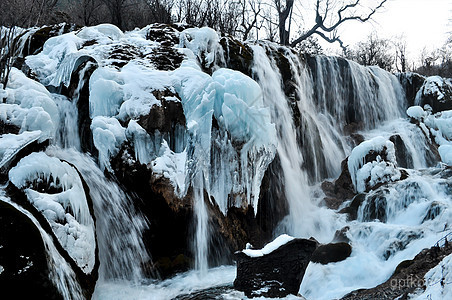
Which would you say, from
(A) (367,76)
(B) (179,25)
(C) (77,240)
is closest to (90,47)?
(B) (179,25)

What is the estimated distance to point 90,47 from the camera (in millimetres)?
7938

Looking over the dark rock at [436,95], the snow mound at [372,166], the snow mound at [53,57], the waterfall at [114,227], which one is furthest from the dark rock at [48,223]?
the dark rock at [436,95]

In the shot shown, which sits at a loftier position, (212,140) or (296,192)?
(212,140)

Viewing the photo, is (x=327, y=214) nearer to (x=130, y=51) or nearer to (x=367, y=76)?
(x=130, y=51)

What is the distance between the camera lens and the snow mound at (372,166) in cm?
893

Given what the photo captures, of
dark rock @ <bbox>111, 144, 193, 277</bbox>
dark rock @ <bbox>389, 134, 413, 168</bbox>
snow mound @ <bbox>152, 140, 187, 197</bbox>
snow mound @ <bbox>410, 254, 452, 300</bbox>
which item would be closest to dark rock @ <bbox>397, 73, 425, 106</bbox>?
dark rock @ <bbox>389, 134, 413, 168</bbox>

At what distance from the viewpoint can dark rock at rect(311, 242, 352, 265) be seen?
6312mm

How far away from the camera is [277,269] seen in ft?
14.6

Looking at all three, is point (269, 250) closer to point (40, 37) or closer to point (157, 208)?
point (157, 208)

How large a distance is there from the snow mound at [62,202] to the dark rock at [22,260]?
1.80 ft

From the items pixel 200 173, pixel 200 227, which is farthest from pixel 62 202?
pixel 200 227

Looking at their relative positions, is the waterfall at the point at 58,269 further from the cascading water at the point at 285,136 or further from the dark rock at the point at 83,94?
the cascading water at the point at 285,136

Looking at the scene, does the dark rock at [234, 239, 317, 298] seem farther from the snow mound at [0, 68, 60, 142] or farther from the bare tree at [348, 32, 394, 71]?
the bare tree at [348, 32, 394, 71]

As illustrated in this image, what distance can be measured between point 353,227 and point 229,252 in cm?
283
